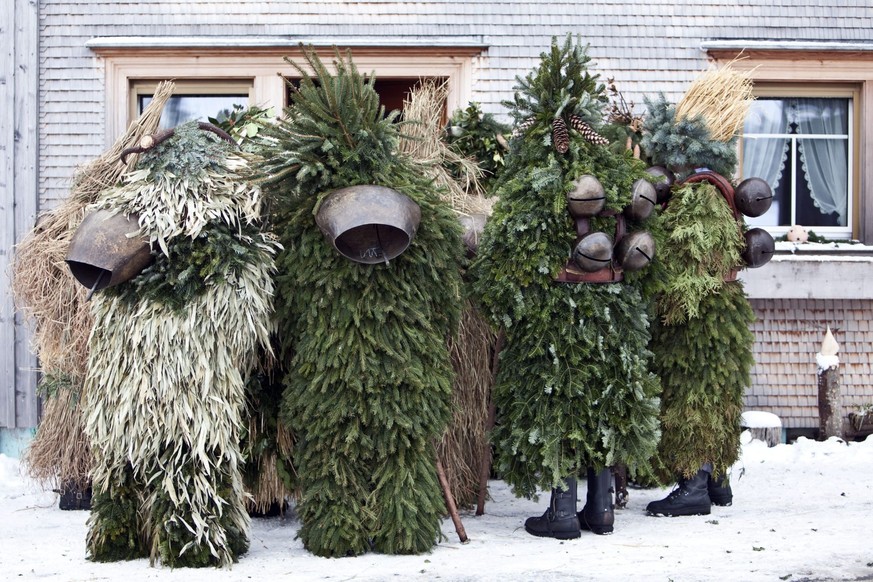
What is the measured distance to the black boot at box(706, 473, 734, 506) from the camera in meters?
6.04

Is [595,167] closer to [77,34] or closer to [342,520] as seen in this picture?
[342,520]

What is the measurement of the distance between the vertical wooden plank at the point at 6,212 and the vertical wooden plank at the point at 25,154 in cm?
4

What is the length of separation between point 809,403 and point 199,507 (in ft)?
18.0

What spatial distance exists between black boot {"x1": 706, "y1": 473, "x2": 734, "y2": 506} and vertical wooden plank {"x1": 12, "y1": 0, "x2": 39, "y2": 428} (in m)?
5.00

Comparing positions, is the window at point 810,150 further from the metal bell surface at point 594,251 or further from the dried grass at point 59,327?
the dried grass at point 59,327

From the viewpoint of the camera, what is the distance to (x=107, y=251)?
14.9ft

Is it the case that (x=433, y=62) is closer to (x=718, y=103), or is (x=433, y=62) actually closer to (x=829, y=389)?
(x=718, y=103)

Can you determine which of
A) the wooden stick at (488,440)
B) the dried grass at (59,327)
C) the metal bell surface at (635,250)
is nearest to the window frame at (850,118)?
the metal bell surface at (635,250)

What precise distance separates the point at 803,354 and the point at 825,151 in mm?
1743

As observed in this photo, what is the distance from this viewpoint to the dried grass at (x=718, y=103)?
596cm

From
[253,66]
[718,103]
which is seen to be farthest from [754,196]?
[253,66]

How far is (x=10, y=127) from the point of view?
7.84 meters

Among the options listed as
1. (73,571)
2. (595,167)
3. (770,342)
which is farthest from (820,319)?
(73,571)

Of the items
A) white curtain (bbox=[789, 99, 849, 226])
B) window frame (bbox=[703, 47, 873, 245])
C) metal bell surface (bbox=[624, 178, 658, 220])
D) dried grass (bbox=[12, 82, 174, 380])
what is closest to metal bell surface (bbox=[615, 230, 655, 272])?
metal bell surface (bbox=[624, 178, 658, 220])
